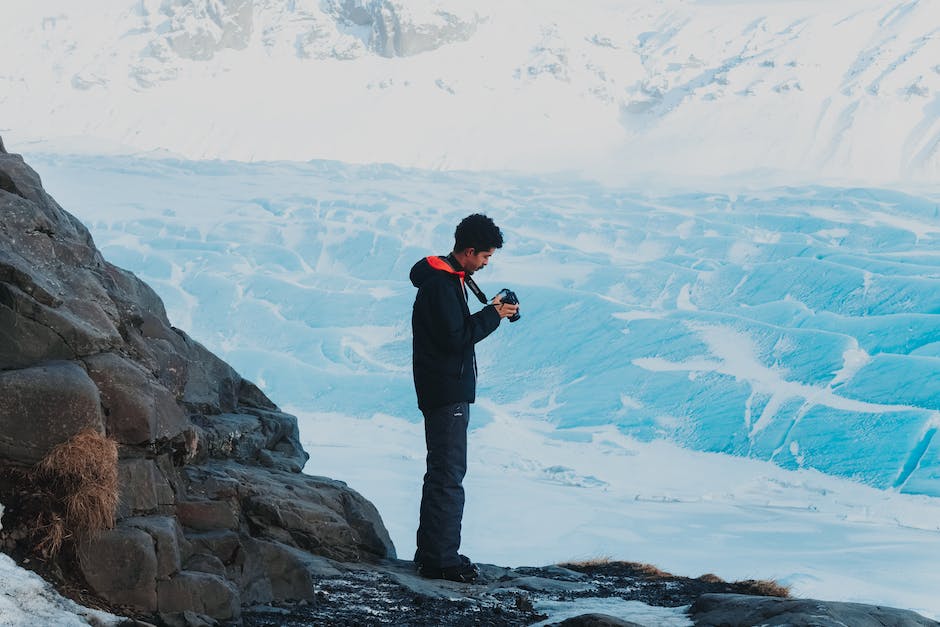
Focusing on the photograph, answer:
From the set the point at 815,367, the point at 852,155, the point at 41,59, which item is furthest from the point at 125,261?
the point at 41,59

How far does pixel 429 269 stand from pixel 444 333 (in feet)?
1.07

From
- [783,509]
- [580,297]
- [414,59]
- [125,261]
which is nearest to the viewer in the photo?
[783,509]

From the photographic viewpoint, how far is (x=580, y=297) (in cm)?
2308

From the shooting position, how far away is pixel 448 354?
16.5 feet

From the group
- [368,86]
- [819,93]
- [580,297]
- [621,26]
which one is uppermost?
[621,26]

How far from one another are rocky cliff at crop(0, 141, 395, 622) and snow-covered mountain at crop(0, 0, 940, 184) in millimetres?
47487

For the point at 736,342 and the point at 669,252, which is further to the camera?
the point at 669,252

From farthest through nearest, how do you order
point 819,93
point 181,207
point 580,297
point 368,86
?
point 368,86, point 819,93, point 181,207, point 580,297

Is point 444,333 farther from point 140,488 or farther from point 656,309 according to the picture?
point 656,309

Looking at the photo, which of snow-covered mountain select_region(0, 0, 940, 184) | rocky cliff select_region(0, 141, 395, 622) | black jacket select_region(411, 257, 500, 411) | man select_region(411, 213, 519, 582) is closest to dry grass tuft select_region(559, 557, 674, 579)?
rocky cliff select_region(0, 141, 395, 622)

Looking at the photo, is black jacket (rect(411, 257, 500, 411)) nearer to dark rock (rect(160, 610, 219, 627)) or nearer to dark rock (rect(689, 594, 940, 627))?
dark rock (rect(689, 594, 940, 627))

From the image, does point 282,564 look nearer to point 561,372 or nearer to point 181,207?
point 561,372

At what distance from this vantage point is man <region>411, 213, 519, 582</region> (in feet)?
16.2

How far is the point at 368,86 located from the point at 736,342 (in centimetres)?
7326
